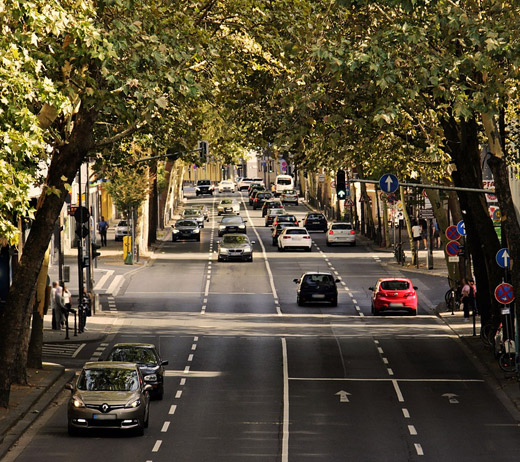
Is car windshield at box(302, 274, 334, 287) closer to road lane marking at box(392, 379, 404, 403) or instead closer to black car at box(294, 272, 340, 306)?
black car at box(294, 272, 340, 306)

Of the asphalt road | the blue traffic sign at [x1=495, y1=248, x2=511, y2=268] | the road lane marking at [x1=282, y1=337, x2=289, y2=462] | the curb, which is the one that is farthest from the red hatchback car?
the curb

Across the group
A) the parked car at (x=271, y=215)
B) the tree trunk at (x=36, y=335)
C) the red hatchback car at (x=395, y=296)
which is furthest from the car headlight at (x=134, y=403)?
the parked car at (x=271, y=215)

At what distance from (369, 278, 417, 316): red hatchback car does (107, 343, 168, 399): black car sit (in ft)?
62.1

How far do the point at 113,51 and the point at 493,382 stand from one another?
51.0ft

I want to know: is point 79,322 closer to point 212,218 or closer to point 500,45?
point 500,45

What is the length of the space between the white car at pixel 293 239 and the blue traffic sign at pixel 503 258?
1639 inches

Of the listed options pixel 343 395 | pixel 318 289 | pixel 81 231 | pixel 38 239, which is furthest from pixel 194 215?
pixel 38 239

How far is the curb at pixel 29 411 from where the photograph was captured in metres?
25.1

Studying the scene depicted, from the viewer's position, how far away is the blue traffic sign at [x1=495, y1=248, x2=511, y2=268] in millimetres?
33375

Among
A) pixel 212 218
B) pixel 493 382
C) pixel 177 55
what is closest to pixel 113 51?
pixel 177 55

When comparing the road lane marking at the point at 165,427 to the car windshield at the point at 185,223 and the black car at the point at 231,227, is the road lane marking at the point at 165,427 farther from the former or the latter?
the black car at the point at 231,227

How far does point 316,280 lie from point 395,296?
4.41m

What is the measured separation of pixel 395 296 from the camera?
159 ft

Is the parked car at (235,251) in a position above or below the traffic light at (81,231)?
below
